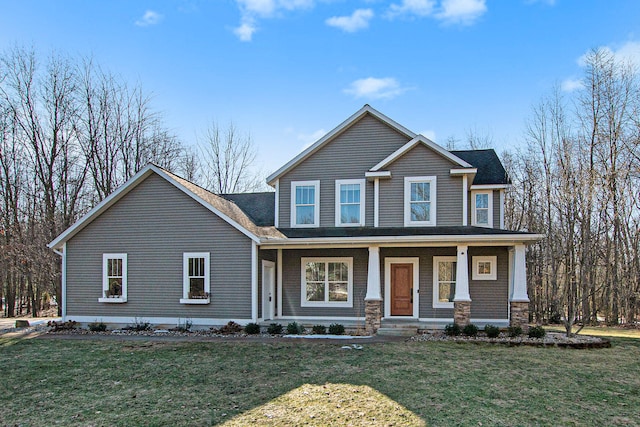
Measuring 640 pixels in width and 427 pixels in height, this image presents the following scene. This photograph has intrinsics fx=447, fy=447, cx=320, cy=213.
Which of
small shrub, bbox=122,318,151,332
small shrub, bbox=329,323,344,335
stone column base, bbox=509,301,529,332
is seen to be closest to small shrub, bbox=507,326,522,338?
stone column base, bbox=509,301,529,332

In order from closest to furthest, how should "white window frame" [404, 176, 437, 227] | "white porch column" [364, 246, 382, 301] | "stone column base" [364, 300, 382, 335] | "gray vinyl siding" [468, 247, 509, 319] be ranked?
"stone column base" [364, 300, 382, 335]
"white porch column" [364, 246, 382, 301]
"gray vinyl siding" [468, 247, 509, 319]
"white window frame" [404, 176, 437, 227]

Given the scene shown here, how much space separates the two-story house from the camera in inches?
555

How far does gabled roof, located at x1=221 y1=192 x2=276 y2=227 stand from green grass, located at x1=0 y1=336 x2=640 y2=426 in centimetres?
707

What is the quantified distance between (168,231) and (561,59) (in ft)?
51.7

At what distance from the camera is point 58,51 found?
80.4ft

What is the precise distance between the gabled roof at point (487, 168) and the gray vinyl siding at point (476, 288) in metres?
2.55

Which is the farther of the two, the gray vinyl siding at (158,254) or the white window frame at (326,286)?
the white window frame at (326,286)

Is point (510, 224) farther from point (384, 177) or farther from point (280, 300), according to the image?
point (280, 300)

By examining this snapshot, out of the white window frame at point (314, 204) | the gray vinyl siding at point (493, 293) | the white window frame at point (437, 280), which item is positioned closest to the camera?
the gray vinyl siding at point (493, 293)

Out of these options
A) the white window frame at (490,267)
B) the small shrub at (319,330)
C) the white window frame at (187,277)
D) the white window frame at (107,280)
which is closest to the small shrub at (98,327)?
the white window frame at (107,280)

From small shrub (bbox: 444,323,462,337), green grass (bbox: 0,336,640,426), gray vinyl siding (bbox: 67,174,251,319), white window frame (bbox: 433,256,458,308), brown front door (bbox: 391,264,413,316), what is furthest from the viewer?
brown front door (bbox: 391,264,413,316)

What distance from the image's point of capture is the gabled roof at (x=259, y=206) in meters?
17.9

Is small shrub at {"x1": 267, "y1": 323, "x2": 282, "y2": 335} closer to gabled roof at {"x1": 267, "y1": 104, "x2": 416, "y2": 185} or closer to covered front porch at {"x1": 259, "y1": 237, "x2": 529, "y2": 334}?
covered front porch at {"x1": 259, "y1": 237, "x2": 529, "y2": 334}

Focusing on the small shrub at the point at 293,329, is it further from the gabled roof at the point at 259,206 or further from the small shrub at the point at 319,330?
the gabled roof at the point at 259,206
